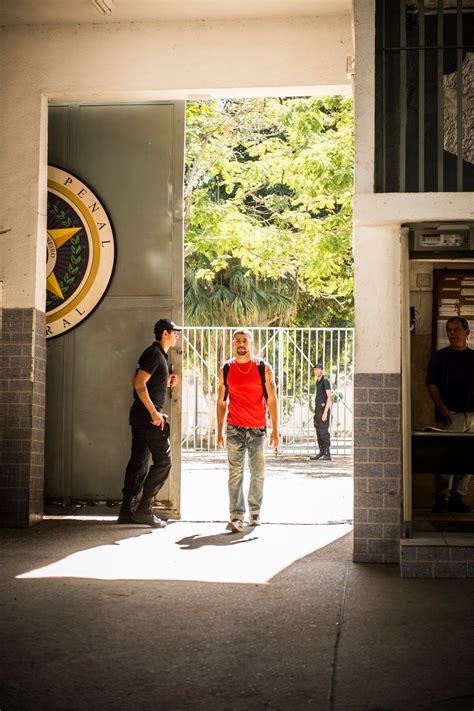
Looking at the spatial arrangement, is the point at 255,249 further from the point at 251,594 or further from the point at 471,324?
the point at 251,594

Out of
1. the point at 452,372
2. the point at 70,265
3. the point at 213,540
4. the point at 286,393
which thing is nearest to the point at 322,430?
the point at 286,393

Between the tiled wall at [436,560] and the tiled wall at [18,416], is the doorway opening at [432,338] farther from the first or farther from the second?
the tiled wall at [18,416]

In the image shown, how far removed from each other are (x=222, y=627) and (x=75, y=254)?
5912 mm

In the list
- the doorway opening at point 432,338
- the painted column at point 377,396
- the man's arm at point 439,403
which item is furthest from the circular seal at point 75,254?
the man's arm at point 439,403

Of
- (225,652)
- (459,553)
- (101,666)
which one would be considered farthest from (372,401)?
(101,666)

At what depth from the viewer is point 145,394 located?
9.89 meters

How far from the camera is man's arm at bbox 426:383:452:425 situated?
9.22 metres

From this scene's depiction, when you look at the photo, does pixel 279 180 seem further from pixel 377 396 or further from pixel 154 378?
pixel 377 396

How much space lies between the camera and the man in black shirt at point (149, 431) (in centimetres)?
991

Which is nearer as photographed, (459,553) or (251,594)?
(251,594)

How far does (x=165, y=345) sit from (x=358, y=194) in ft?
10.0

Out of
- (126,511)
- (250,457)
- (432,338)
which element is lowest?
(126,511)

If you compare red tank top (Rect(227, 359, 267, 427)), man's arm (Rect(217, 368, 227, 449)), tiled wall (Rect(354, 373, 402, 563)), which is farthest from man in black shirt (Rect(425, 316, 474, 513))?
man's arm (Rect(217, 368, 227, 449))

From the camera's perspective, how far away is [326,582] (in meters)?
7.08
